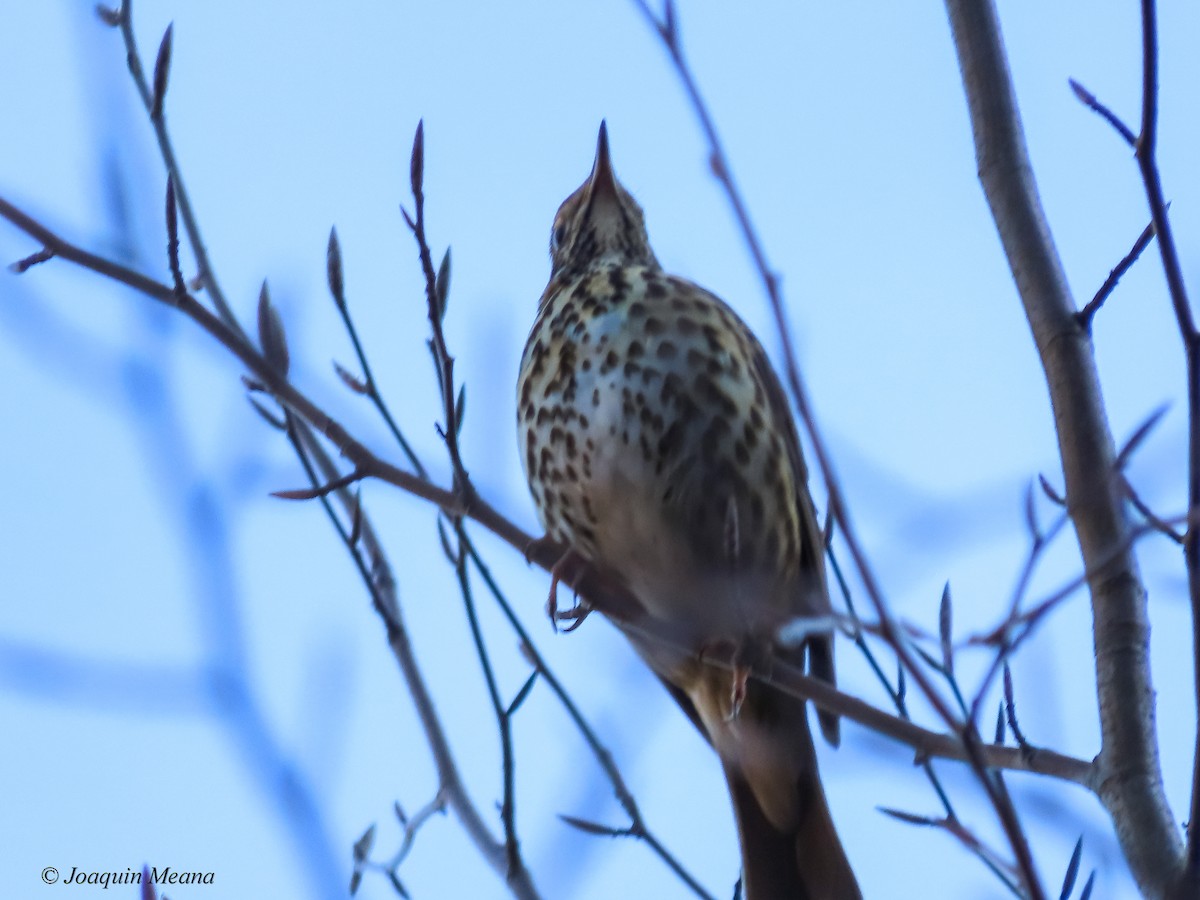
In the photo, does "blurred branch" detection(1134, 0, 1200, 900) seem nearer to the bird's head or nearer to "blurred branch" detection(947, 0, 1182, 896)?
"blurred branch" detection(947, 0, 1182, 896)

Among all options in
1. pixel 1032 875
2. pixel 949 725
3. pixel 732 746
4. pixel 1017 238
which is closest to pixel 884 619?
pixel 949 725

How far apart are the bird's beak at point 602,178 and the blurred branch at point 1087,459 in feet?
6.87

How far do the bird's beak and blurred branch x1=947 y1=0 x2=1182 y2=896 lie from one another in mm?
2093

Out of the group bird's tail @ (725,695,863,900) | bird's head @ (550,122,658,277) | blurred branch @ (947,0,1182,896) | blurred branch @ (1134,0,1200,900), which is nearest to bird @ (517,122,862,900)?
bird's tail @ (725,695,863,900)

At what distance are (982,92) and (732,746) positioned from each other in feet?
6.41

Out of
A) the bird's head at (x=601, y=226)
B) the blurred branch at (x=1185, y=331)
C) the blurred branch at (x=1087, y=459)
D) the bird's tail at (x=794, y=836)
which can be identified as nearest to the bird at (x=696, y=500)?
the bird's tail at (x=794, y=836)

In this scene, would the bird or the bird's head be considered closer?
the bird

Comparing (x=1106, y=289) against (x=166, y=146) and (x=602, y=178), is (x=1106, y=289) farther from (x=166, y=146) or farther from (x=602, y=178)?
(x=602, y=178)

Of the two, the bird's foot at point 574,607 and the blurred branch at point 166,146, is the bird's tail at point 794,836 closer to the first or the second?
the bird's foot at point 574,607

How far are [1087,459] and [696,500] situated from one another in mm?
1372

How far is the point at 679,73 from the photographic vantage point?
77.2 inches

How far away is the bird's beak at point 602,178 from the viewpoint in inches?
196

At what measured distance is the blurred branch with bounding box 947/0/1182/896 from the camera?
7.71 feet

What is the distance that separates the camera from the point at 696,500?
3896 millimetres
